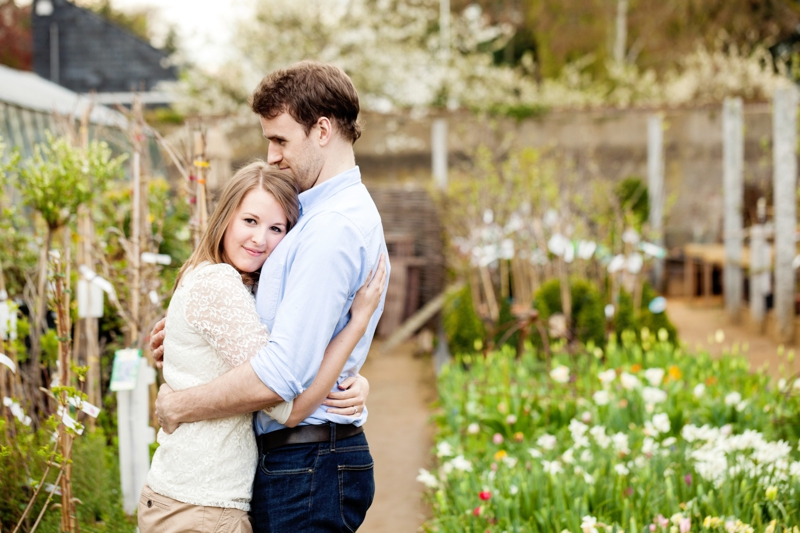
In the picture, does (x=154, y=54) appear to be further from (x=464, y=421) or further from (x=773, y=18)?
(x=464, y=421)

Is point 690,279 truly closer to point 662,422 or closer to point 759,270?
point 759,270

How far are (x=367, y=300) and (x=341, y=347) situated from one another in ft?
0.41

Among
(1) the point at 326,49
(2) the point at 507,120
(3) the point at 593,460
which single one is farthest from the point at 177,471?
(1) the point at 326,49

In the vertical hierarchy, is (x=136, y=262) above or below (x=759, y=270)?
above

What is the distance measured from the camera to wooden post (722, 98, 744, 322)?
891 centimetres

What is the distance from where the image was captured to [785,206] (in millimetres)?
7520

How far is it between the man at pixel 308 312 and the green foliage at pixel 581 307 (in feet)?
13.8

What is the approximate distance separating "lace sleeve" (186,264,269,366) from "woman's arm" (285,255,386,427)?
15 centimetres

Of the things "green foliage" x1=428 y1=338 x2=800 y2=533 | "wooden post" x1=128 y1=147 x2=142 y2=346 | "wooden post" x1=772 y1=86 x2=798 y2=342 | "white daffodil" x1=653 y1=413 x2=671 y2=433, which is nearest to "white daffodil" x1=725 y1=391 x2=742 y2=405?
"green foliage" x1=428 y1=338 x2=800 y2=533

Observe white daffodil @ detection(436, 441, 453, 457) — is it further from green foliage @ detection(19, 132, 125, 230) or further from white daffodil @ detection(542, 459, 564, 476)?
green foliage @ detection(19, 132, 125, 230)

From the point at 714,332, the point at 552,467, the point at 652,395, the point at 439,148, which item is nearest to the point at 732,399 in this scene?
the point at 652,395

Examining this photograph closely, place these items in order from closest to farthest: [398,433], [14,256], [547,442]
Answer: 1. [547,442]
2. [14,256]
3. [398,433]

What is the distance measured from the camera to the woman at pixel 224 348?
5.48 ft

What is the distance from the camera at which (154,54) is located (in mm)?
19766
